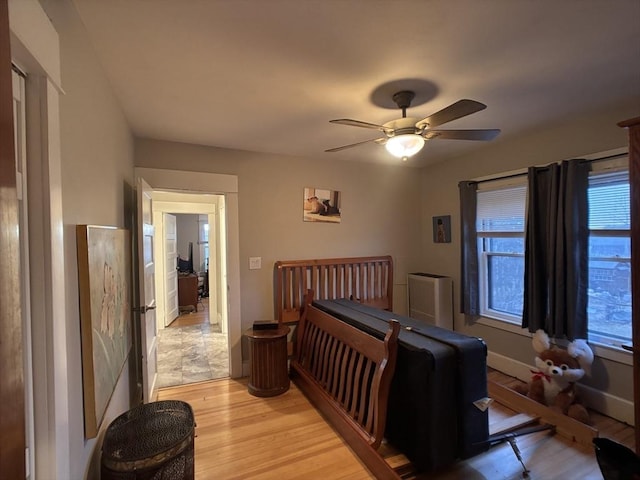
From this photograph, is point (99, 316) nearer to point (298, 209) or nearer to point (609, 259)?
point (298, 209)

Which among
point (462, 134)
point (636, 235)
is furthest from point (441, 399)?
point (462, 134)

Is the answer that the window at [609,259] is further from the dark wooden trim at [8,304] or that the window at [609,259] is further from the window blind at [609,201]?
the dark wooden trim at [8,304]

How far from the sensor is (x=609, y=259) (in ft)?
8.23

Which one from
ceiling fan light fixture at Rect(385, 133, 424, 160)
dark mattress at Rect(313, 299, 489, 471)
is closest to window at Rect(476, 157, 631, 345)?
dark mattress at Rect(313, 299, 489, 471)

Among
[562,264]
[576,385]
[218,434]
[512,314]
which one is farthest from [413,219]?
[218,434]

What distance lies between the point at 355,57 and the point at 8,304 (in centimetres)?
170

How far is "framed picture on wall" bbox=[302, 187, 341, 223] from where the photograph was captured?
3658mm

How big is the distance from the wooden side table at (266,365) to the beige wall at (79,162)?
1.21 metres

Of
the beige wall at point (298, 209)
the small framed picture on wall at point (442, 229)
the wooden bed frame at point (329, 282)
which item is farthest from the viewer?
the small framed picture on wall at point (442, 229)

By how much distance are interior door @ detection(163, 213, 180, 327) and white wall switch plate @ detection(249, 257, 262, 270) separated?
2.76 meters

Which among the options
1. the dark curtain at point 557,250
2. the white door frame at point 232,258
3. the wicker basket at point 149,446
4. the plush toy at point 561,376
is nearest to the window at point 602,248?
the dark curtain at point 557,250

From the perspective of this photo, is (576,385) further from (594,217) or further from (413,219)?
(413,219)

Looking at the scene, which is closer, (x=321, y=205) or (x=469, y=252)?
(x=469, y=252)

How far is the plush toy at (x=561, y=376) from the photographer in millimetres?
2482
